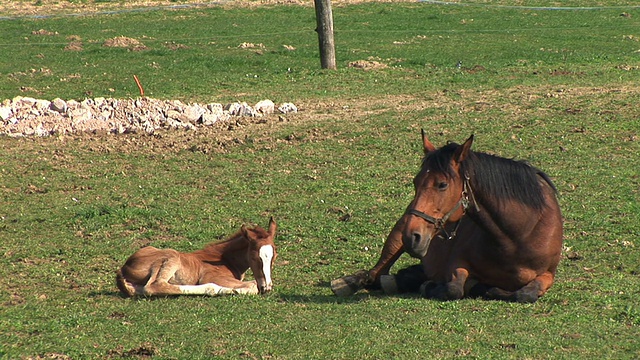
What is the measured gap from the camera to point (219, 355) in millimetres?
8125

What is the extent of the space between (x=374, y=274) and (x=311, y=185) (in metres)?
5.31

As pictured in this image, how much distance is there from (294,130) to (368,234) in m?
6.19

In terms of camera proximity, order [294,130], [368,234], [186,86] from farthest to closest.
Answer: [186,86]
[294,130]
[368,234]

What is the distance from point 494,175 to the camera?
920 centimetres

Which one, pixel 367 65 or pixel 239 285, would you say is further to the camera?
pixel 367 65

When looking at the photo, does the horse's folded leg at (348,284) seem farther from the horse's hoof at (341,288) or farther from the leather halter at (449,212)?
the leather halter at (449,212)

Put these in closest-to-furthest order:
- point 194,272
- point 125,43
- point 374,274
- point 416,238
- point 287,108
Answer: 1. point 416,238
2. point 374,274
3. point 194,272
4. point 287,108
5. point 125,43

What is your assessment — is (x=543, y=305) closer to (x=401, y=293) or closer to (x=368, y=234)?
(x=401, y=293)

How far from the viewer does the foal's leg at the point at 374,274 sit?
10.3 m

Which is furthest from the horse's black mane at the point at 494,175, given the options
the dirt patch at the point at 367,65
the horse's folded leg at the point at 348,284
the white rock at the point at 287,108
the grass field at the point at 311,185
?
the dirt patch at the point at 367,65

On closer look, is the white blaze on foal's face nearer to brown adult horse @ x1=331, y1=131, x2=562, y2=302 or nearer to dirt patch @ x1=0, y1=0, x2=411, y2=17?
brown adult horse @ x1=331, y1=131, x2=562, y2=302

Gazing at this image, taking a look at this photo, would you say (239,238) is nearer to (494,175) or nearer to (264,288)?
(264,288)

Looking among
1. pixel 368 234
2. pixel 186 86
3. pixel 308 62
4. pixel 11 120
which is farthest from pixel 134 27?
pixel 368 234

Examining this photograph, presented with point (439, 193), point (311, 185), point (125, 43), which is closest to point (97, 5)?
point (125, 43)
